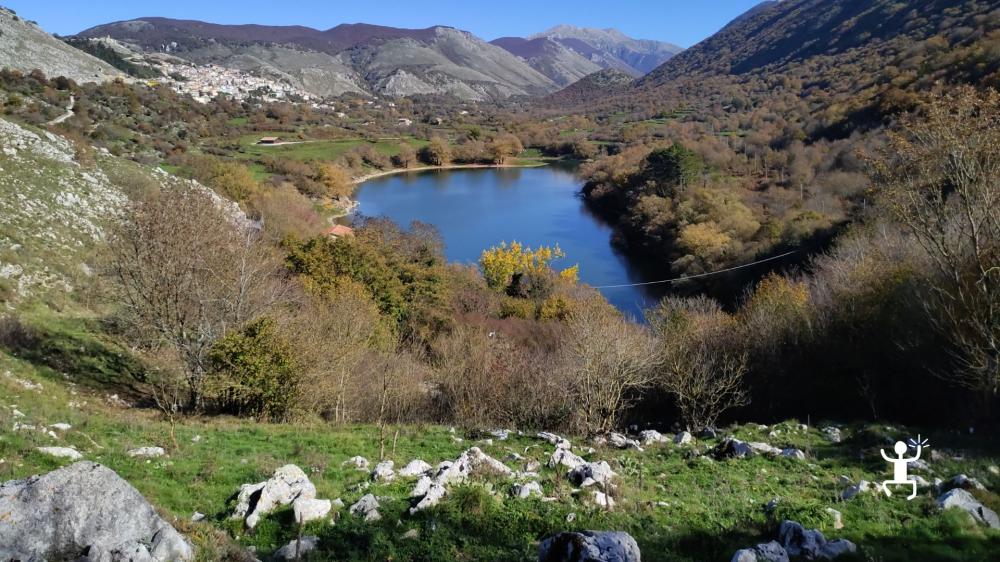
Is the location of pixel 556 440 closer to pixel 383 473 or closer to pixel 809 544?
pixel 383 473

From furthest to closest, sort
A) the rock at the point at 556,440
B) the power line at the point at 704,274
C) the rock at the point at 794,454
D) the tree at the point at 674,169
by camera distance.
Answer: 1. the tree at the point at 674,169
2. the power line at the point at 704,274
3. the rock at the point at 556,440
4. the rock at the point at 794,454

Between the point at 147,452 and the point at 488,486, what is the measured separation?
5431mm

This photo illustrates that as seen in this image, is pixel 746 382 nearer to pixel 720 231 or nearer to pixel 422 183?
pixel 720 231

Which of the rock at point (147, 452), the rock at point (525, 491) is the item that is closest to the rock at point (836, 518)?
the rock at point (525, 491)

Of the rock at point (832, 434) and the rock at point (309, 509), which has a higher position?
the rock at point (309, 509)

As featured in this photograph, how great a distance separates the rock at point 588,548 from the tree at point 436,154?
112 meters

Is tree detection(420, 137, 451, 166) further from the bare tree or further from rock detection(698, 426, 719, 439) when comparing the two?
rock detection(698, 426, 719, 439)

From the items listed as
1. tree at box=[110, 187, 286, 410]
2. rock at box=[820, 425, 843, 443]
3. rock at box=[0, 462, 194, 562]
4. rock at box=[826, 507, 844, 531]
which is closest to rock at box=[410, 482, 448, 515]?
rock at box=[0, 462, 194, 562]

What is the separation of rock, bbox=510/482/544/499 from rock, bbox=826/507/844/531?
3807 millimetres

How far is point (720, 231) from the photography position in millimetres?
47844

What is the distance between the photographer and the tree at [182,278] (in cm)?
1263

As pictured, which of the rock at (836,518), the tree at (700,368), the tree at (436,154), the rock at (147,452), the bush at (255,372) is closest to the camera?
the rock at (836,518)

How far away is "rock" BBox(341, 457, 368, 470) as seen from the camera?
31.6 ft

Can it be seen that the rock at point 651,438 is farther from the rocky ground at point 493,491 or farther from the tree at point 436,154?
the tree at point 436,154
